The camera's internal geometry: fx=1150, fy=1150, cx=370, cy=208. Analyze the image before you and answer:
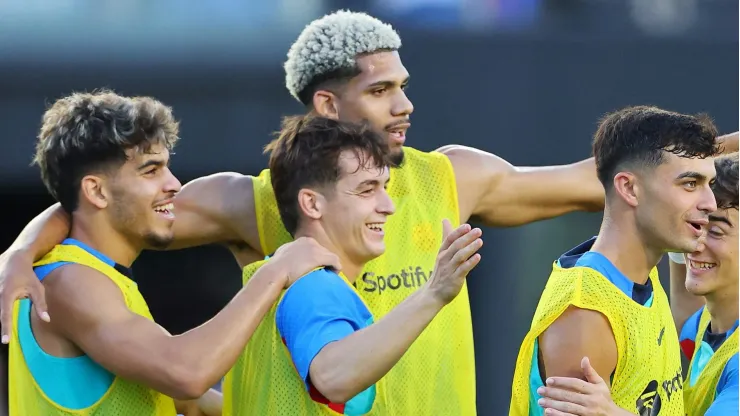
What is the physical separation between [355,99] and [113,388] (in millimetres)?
1292

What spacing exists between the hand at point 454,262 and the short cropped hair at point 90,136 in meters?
0.99

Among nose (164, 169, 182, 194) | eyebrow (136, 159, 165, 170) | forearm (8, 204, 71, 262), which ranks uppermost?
eyebrow (136, 159, 165, 170)

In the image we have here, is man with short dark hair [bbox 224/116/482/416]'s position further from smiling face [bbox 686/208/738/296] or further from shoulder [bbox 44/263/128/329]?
smiling face [bbox 686/208/738/296]

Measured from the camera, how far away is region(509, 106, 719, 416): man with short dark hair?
114 inches

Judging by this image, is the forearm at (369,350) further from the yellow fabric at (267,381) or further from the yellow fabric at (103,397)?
the yellow fabric at (103,397)

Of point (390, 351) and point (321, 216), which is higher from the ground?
point (321, 216)

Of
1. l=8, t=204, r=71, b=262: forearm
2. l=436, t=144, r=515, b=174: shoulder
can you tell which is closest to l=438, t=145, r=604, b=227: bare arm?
l=436, t=144, r=515, b=174: shoulder

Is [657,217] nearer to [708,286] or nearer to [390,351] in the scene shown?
[708,286]

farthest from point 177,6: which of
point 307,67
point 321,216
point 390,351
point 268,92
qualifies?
point 390,351

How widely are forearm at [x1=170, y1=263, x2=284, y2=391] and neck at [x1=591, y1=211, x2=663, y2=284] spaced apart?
2.94 feet

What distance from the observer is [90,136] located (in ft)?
10.2

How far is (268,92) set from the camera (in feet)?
23.6

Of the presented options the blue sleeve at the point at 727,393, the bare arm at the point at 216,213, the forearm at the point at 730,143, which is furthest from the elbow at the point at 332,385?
the forearm at the point at 730,143

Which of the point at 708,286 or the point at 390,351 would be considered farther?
the point at 708,286
